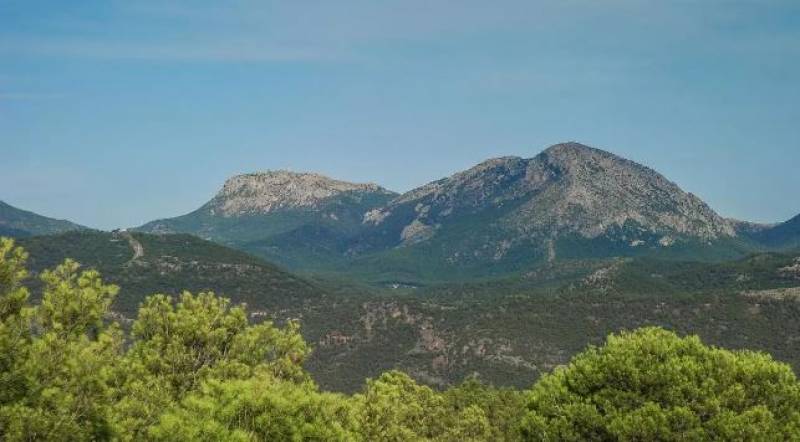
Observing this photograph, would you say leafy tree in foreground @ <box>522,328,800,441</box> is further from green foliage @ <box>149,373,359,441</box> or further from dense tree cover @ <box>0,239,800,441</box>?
green foliage @ <box>149,373,359,441</box>

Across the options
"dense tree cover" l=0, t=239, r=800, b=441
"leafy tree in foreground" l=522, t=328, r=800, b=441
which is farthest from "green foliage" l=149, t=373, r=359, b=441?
"leafy tree in foreground" l=522, t=328, r=800, b=441

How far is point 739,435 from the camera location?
1495 inches

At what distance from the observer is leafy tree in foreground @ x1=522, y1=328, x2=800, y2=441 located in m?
39.2

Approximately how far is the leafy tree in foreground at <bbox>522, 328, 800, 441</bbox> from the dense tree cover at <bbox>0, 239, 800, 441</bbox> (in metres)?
0.08

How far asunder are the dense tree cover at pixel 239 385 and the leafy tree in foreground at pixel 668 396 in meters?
0.08

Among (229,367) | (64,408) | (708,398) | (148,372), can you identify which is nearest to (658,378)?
(708,398)

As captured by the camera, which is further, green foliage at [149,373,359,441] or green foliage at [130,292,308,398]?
green foliage at [130,292,308,398]

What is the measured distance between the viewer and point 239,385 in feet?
84.0

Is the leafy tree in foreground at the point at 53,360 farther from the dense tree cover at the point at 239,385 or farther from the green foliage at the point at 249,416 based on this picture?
the green foliage at the point at 249,416

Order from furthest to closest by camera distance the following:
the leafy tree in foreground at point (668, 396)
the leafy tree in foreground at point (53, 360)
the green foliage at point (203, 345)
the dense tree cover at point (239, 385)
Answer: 1. the leafy tree in foreground at point (668, 396)
2. the green foliage at point (203, 345)
3. the dense tree cover at point (239, 385)
4. the leafy tree in foreground at point (53, 360)

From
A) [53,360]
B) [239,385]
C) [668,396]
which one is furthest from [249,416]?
[668,396]

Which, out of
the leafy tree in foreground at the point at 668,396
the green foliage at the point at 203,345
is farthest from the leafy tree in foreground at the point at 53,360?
the leafy tree in foreground at the point at 668,396

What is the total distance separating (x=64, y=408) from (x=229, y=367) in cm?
1106

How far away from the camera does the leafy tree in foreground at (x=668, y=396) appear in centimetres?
3922
